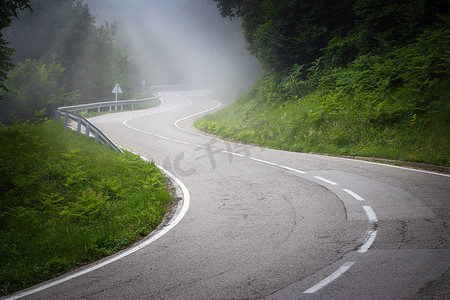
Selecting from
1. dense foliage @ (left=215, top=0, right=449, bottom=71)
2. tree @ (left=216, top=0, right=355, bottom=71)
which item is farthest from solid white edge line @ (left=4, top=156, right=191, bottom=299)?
tree @ (left=216, top=0, right=355, bottom=71)

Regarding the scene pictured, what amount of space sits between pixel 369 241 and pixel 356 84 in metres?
12.8

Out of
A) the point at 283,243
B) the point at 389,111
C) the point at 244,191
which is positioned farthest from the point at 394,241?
the point at 389,111

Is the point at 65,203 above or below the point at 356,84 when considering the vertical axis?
below

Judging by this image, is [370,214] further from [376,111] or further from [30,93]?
[30,93]

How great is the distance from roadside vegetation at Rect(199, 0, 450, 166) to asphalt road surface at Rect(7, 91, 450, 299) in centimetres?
325

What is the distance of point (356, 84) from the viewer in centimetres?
1695

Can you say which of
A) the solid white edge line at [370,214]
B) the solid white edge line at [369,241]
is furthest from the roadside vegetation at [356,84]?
the solid white edge line at [369,241]

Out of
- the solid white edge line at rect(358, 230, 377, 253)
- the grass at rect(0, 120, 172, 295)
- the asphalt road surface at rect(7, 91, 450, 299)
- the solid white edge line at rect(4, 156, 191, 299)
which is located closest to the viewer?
the asphalt road surface at rect(7, 91, 450, 299)

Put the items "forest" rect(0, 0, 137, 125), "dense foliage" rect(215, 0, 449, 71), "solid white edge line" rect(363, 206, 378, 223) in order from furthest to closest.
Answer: "forest" rect(0, 0, 137, 125) → "dense foliage" rect(215, 0, 449, 71) → "solid white edge line" rect(363, 206, 378, 223)

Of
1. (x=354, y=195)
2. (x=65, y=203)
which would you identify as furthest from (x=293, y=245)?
(x=65, y=203)

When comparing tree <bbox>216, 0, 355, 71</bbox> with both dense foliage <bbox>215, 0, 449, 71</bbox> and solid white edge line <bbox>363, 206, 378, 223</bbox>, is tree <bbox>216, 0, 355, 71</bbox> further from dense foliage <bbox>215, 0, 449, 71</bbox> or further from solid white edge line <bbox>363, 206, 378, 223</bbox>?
solid white edge line <bbox>363, 206, 378, 223</bbox>

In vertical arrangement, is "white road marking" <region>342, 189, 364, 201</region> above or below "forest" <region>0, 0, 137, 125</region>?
below

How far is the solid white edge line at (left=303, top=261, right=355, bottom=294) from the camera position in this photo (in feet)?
14.0

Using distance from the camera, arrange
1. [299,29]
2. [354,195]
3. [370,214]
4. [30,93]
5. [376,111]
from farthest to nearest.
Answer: [30,93] < [299,29] < [376,111] < [354,195] < [370,214]
